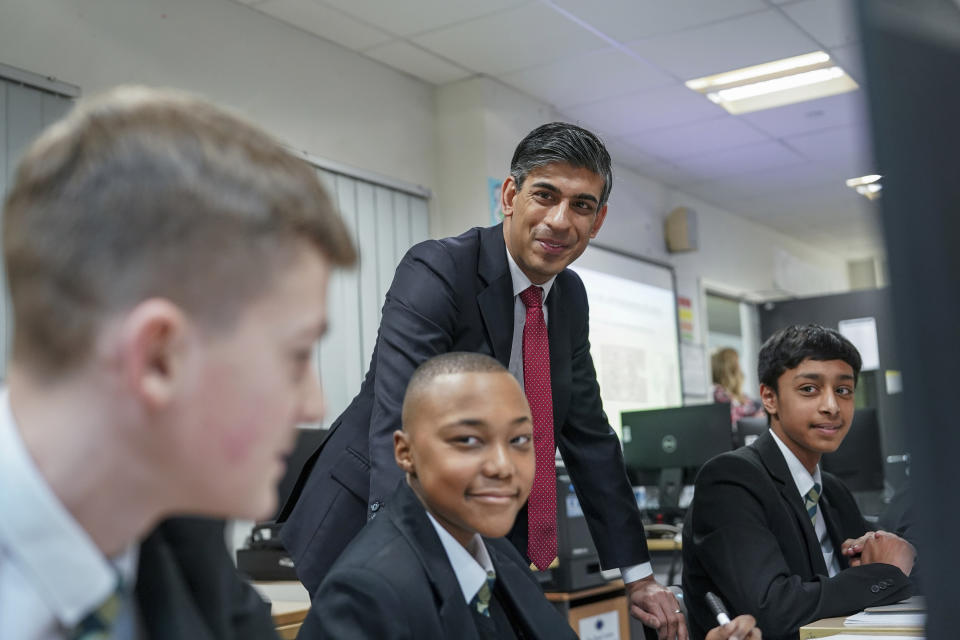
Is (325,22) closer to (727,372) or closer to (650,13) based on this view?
(650,13)

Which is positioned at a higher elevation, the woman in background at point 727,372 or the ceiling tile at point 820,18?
the ceiling tile at point 820,18

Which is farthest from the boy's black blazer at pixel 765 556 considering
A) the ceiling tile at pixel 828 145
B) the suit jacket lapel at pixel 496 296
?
the ceiling tile at pixel 828 145

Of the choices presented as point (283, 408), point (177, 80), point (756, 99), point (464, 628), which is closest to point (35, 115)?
point (177, 80)

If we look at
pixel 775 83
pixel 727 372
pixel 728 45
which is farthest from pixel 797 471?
pixel 727 372

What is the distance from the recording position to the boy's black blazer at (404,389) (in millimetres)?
1688

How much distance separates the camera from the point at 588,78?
507 cm

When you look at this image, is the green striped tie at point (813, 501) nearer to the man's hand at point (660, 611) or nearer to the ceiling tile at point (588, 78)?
the man's hand at point (660, 611)

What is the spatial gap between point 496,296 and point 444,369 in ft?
1.41

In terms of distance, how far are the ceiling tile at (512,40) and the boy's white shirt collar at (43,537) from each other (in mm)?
3940

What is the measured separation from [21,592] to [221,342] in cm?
17

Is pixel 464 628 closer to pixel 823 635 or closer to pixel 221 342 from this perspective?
pixel 823 635

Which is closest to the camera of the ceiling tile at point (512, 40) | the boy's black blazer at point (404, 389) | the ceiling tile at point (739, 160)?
the boy's black blazer at point (404, 389)

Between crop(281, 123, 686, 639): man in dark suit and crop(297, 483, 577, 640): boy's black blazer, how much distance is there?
313 millimetres

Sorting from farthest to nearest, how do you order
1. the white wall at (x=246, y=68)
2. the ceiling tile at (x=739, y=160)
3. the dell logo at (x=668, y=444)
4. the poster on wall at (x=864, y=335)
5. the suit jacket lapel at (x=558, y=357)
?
the poster on wall at (x=864, y=335)
the ceiling tile at (x=739, y=160)
the dell logo at (x=668, y=444)
the white wall at (x=246, y=68)
the suit jacket lapel at (x=558, y=357)
